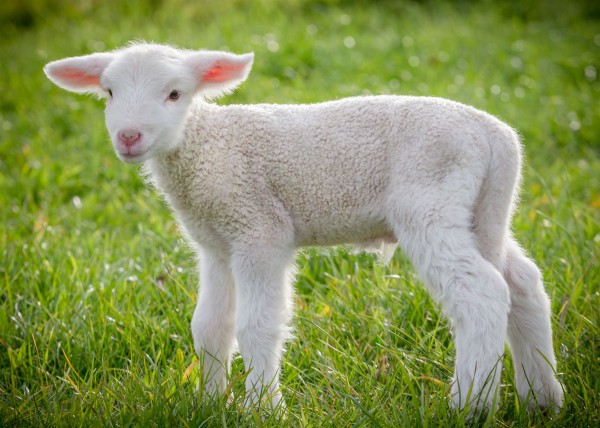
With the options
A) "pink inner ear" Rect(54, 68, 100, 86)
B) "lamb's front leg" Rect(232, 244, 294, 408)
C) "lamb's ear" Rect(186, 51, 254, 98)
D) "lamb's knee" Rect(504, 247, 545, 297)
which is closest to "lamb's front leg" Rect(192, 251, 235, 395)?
"lamb's front leg" Rect(232, 244, 294, 408)

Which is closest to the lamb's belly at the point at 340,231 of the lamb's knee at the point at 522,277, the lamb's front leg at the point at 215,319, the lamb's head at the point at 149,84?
the lamb's front leg at the point at 215,319

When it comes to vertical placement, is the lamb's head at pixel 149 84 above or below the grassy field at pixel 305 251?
above

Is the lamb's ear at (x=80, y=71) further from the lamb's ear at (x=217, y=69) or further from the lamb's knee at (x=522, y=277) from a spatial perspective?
the lamb's knee at (x=522, y=277)

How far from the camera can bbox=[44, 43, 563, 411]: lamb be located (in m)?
2.95

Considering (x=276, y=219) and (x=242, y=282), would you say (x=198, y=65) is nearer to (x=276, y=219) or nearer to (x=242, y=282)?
(x=276, y=219)

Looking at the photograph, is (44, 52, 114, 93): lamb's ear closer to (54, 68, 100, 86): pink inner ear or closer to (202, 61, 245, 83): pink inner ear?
(54, 68, 100, 86): pink inner ear

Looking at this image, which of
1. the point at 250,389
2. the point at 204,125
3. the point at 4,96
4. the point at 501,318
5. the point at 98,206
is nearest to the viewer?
the point at 501,318

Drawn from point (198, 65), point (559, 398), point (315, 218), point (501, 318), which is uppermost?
point (198, 65)

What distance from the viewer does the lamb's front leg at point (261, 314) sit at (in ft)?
10.2

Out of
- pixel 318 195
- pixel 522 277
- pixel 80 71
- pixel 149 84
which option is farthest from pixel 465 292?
pixel 80 71

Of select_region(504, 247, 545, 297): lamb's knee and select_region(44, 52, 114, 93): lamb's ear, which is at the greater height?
select_region(44, 52, 114, 93): lamb's ear

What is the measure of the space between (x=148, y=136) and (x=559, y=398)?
1.98m

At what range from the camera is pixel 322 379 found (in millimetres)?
3385

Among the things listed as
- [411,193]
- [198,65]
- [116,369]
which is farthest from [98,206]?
[411,193]
